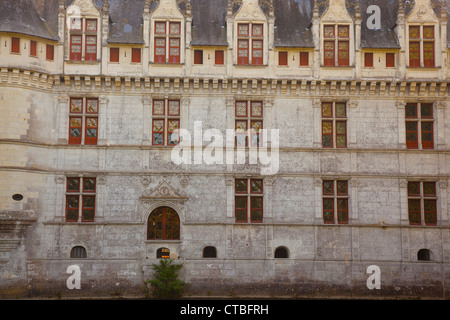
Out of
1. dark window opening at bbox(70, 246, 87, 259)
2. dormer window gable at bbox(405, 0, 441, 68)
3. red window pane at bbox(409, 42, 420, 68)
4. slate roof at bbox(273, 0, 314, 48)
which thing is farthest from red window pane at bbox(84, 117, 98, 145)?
red window pane at bbox(409, 42, 420, 68)

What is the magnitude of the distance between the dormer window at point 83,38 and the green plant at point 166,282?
10.8 m

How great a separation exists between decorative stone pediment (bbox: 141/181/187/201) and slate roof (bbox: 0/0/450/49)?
724 centimetres

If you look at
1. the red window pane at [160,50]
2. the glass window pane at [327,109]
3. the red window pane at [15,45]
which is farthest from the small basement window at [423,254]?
the red window pane at [15,45]

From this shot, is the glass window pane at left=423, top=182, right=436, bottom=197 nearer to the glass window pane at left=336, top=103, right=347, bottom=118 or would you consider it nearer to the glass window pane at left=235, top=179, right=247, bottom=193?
the glass window pane at left=336, top=103, right=347, bottom=118

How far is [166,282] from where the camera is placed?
25078 mm

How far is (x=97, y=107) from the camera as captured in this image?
2680cm

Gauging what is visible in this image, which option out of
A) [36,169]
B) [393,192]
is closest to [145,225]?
[36,169]

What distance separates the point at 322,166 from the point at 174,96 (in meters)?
8.14

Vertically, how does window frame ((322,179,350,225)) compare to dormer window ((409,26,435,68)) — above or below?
below

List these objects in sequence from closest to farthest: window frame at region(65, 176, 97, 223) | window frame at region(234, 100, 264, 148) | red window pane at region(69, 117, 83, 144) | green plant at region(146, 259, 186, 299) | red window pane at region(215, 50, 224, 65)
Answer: green plant at region(146, 259, 186, 299) < window frame at region(65, 176, 97, 223) < red window pane at region(69, 117, 83, 144) < window frame at region(234, 100, 264, 148) < red window pane at region(215, 50, 224, 65)

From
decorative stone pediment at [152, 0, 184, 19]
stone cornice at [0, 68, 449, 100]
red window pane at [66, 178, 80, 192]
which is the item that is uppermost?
decorative stone pediment at [152, 0, 184, 19]

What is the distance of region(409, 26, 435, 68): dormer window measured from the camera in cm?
2747

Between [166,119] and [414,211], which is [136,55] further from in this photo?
[414,211]

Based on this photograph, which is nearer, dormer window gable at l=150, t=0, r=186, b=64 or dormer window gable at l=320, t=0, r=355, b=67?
dormer window gable at l=150, t=0, r=186, b=64
